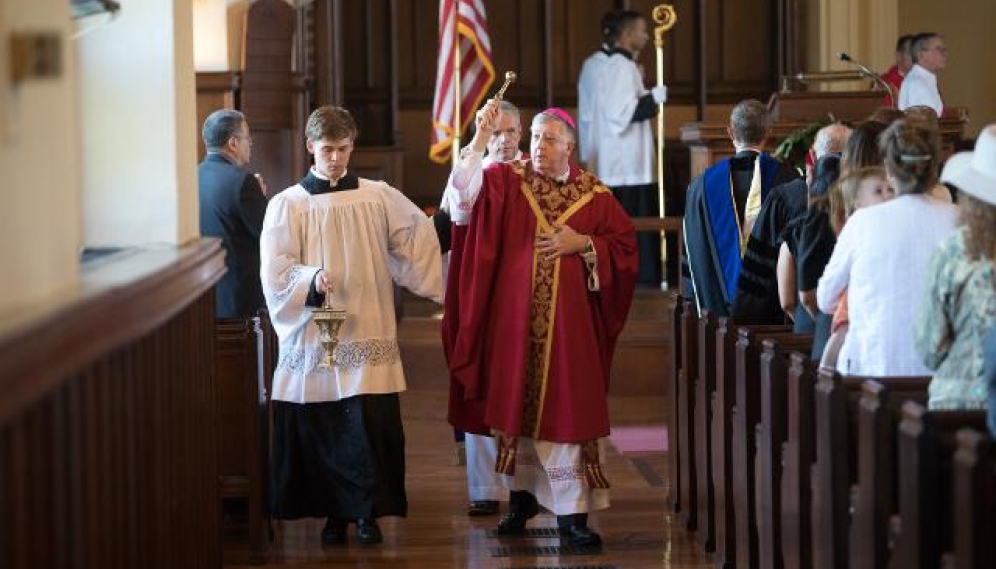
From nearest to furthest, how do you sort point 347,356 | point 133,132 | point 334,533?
point 133,132, point 347,356, point 334,533

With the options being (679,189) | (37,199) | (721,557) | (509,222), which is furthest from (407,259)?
(679,189)

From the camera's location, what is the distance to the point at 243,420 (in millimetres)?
7098

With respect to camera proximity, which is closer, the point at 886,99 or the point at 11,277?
the point at 11,277

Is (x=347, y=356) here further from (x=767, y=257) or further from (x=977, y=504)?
(x=977, y=504)

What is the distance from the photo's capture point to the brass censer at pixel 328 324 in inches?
272

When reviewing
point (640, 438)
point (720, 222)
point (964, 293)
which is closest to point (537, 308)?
point (720, 222)

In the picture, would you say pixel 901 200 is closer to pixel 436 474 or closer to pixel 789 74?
pixel 436 474

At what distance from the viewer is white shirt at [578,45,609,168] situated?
43.3ft

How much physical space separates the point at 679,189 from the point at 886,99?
335 cm

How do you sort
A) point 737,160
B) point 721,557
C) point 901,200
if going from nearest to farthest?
1. point 901,200
2. point 721,557
3. point 737,160

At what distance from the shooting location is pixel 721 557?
6.69 meters

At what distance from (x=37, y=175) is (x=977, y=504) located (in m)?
1.99

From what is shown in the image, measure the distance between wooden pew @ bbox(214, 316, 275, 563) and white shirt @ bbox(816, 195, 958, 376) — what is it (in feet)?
8.82

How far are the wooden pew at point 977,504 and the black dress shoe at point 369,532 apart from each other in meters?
3.87
